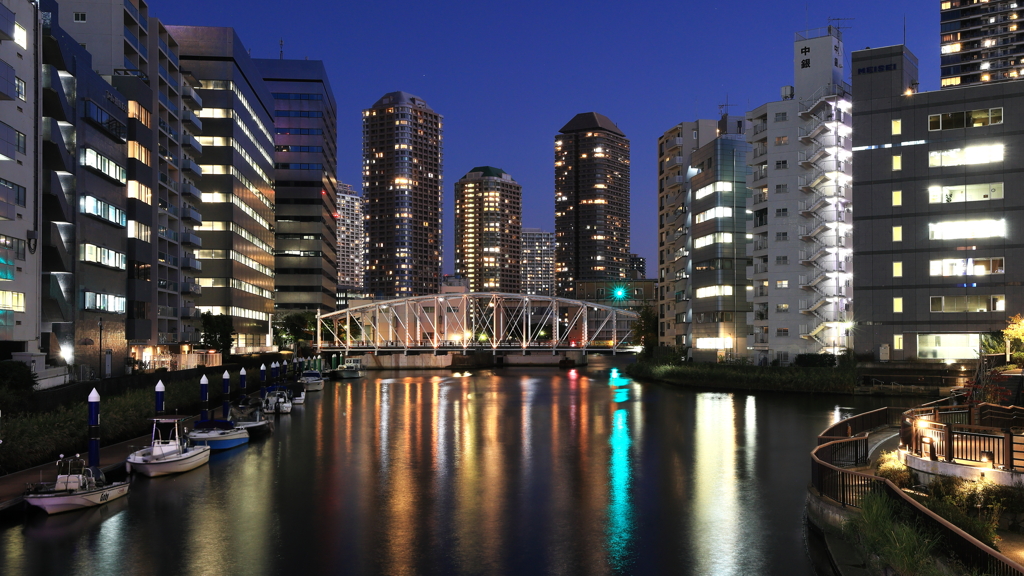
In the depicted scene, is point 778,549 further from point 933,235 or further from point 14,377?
point 933,235

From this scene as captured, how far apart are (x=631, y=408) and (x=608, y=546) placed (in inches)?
1678

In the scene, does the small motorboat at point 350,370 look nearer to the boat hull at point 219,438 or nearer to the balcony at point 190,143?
the balcony at point 190,143

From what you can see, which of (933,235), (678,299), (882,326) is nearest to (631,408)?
(882,326)

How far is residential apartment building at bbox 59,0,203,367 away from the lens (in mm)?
63969

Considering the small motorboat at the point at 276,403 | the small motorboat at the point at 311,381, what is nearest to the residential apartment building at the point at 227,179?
the small motorboat at the point at 311,381

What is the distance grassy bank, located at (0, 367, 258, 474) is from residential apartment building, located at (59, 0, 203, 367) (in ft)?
64.5

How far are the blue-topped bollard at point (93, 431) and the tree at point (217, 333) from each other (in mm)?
53097

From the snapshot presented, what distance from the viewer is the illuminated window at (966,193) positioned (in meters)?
64.8

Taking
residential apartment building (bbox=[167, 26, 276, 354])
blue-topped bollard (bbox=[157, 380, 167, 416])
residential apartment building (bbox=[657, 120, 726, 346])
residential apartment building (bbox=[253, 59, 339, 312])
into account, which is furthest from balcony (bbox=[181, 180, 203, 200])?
residential apartment building (bbox=[253, 59, 339, 312])

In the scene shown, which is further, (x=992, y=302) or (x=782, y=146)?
(x=782, y=146)

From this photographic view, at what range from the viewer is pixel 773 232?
79.7 meters

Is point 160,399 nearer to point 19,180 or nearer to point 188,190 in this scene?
point 19,180

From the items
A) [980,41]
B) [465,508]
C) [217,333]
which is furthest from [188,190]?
[980,41]

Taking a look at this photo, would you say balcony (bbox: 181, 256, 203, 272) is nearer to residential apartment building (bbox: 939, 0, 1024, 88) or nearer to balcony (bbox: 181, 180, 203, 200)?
balcony (bbox: 181, 180, 203, 200)
